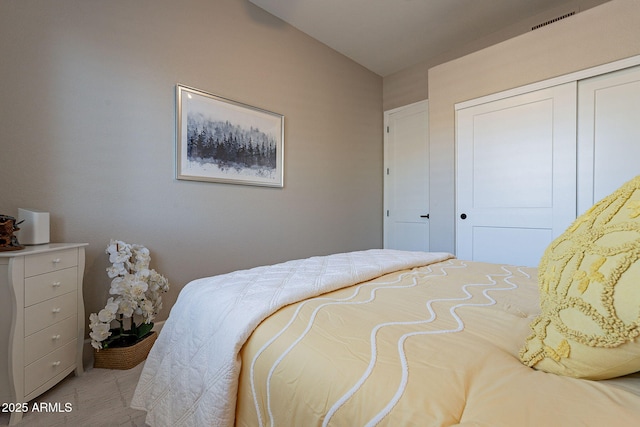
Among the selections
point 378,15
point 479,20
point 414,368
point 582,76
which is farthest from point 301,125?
point 414,368

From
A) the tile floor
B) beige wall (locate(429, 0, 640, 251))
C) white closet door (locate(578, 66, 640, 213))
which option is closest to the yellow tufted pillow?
the tile floor

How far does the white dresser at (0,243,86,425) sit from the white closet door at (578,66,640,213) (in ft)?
12.2

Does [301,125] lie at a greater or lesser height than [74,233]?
greater

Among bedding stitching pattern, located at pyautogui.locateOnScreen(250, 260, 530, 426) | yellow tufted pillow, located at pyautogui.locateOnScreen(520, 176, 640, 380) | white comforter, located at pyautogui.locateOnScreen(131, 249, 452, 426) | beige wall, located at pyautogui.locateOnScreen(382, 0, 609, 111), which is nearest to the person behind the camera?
yellow tufted pillow, located at pyautogui.locateOnScreen(520, 176, 640, 380)

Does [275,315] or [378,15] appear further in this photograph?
[378,15]

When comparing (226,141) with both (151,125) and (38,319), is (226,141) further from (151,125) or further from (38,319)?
(38,319)

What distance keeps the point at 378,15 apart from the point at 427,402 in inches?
138

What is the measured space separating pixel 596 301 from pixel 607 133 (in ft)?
8.81

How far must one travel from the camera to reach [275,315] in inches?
34.0

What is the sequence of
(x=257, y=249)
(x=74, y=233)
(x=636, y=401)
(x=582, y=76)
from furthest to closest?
(x=257, y=249) → (x=582, y=76) → (x=74, y=233) → (x=636, y=401)

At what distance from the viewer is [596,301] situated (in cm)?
48

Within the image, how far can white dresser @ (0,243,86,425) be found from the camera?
1360 mm

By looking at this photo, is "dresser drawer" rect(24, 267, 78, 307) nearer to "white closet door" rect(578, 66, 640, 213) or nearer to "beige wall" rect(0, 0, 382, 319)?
"beige wall" rect(0, 0, 382, 319)

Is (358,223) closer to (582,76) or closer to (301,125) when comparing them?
(301,125)
